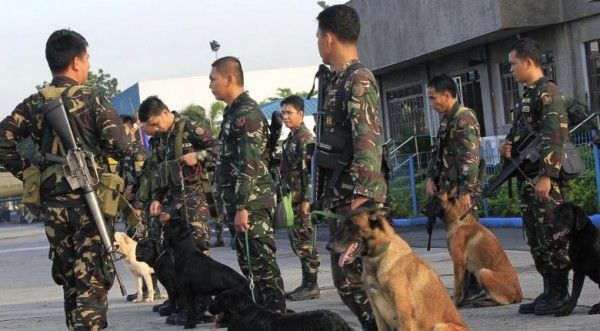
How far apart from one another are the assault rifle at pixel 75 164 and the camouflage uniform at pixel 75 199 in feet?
0.31

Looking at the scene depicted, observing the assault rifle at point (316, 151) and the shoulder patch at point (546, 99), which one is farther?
the shoulder patch at point (546, 99)

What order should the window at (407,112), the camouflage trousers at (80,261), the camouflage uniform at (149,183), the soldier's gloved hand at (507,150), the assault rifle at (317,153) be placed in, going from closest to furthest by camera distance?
the assault rifle at (317,153)
the camouflage trousers at (80,261)
the soldier's gloved hand at (507,150)
the camouflage uniform at (149,183)
the window at (407,112)

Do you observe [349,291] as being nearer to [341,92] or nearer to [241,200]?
[341,92]

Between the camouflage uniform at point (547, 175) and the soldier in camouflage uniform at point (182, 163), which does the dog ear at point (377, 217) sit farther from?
the soldier in camouflage uniform at point (182, 163)

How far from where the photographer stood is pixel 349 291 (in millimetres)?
5988

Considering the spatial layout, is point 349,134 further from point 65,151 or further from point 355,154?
point 65,151

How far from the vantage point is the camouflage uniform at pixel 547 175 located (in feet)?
24.7

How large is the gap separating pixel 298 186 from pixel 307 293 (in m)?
1.24

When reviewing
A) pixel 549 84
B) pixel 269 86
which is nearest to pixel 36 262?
pixel 549 84

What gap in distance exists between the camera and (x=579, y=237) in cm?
743

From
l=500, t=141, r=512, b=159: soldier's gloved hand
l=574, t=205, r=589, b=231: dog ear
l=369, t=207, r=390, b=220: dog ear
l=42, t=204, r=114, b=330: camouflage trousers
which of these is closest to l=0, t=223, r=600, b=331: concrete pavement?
l=574, t=205, r=589, b=231: dog ear

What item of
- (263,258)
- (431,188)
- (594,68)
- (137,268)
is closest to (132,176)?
(137,268)

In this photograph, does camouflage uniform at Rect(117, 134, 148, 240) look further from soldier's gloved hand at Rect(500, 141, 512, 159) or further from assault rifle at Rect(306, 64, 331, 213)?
assault rifle at Rect(306, 64, 331, 213)

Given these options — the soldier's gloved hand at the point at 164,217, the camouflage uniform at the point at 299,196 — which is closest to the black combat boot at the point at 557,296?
the camouflage uniform at the point at 299,196
